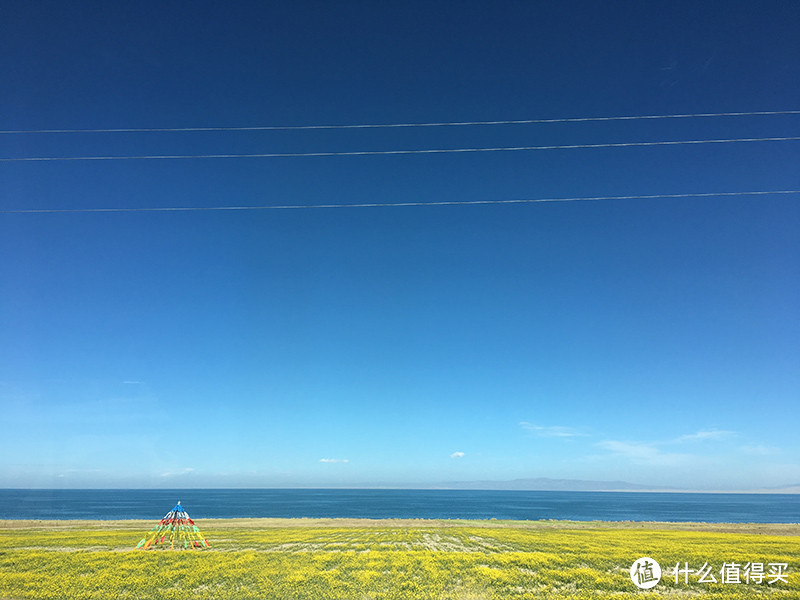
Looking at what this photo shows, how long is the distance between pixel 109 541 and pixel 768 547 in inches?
1270

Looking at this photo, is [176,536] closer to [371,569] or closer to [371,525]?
[371,569]

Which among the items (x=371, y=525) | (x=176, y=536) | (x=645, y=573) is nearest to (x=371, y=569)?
(x=645, y=573)

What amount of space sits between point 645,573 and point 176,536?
78.3ft

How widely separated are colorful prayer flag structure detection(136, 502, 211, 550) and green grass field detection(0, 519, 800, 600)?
31.1 inches

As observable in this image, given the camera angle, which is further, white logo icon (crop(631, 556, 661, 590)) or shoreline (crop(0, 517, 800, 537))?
shoreline (crop(0, 517, 800, 537))

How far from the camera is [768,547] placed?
20.5 metres

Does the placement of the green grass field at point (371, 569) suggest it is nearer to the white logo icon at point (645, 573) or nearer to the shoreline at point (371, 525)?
the white logo icon at point (645, 573)

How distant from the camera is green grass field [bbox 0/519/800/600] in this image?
13.8 m

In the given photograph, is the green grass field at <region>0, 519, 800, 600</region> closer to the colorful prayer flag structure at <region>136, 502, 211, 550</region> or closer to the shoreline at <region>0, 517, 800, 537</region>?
the colorful prayer flag structure at <region>136, 502, 211, 550</region>

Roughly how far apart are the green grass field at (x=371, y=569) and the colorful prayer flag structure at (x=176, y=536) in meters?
0.79

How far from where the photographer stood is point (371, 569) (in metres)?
16.3

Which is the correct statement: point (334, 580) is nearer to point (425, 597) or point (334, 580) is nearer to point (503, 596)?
point (425, 597)

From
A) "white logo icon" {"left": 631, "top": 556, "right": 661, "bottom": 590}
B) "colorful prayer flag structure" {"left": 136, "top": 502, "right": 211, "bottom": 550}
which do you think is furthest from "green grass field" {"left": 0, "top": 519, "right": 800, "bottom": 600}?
"colorful prayer flag structure" {"left": 136, "top": 502, "right": 211, "bottom": 550}

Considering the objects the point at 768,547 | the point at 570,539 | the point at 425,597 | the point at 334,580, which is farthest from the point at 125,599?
the point at 768,547
